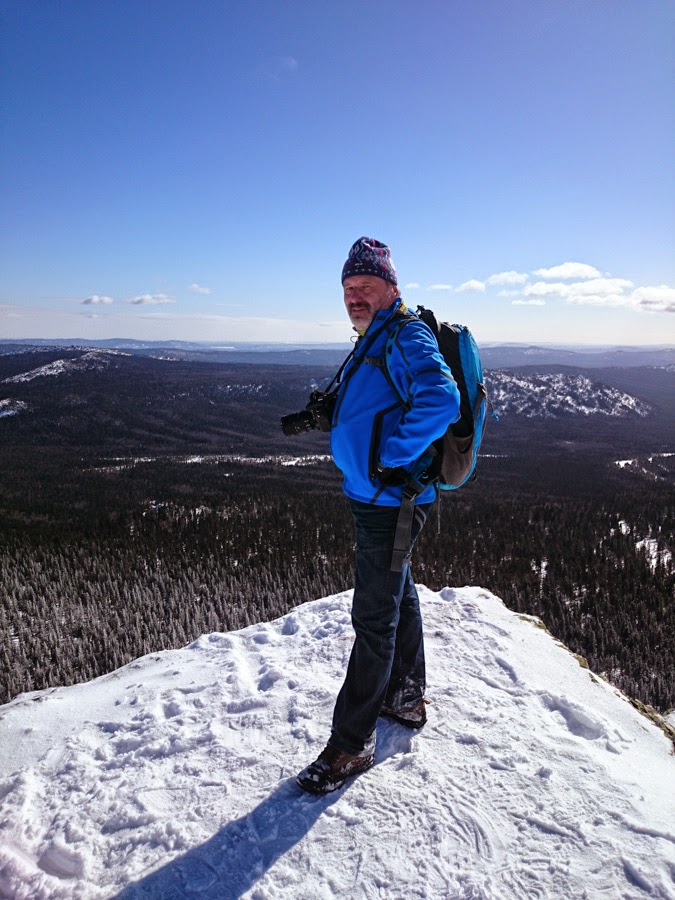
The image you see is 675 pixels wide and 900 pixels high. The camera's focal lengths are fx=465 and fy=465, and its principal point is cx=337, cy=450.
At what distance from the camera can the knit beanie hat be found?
2.35 m

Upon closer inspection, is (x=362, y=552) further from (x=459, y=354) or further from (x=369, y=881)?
(x=369, y=881)

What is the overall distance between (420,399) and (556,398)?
3809 inches

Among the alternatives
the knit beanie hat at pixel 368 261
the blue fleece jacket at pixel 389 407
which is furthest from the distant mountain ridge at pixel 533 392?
the blue fleece jacket at pixel 389 407

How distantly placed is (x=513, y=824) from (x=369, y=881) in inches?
26.3

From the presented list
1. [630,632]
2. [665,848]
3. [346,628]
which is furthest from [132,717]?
[630,632]

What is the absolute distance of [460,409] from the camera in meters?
2.29

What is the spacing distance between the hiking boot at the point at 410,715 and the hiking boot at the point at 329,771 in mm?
412

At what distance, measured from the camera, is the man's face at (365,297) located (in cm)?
237

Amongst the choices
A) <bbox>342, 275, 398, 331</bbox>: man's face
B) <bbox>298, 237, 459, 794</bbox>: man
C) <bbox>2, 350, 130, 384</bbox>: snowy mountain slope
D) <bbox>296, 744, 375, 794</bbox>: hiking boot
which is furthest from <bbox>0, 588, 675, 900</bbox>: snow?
<bbox>2, 350, 130, 384</bbox>: snowy mountain slope

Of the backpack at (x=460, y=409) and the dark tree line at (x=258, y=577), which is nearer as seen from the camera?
the backpack at (x=460, y=409)

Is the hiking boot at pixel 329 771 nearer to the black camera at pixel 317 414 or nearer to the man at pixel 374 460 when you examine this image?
the man at pixel 374 460

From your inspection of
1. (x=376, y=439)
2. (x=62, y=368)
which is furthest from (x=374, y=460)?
(x=62, y=368)

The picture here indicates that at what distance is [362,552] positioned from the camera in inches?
Result: 92.7

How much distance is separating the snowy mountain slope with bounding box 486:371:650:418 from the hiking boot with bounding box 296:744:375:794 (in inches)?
3358
